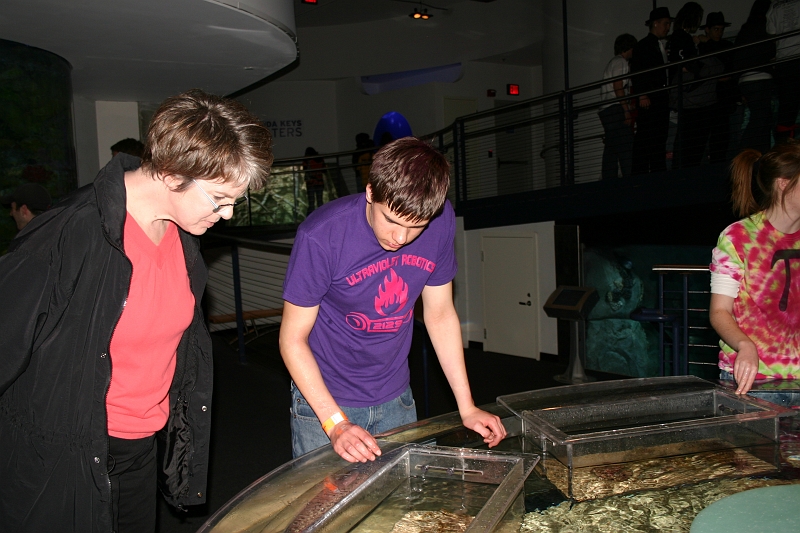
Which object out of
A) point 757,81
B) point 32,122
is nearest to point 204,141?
point 32,122

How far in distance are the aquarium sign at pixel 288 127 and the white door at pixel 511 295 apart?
728 cm

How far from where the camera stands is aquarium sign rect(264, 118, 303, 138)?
13.5 metres

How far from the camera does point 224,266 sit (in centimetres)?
888

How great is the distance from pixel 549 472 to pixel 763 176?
1325 mm

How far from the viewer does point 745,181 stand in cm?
218

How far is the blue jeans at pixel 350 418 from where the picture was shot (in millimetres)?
1823

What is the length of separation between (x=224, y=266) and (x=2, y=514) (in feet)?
25.2

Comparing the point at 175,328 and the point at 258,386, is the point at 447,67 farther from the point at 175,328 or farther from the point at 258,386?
the point at 175,328

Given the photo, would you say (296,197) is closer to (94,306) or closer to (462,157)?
(462,157)

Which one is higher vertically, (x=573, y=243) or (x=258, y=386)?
(x=573, y=243)

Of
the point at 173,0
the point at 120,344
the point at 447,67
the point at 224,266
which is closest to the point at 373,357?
the point at 120,344

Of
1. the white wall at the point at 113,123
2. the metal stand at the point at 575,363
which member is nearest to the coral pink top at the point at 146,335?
the metal stand at the point at 575,363

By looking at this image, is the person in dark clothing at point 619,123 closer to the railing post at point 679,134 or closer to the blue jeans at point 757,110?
the railing post at point 679,134

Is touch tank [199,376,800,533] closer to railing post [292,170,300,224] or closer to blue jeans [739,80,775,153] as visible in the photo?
blue jeans [739,80,775,153]
